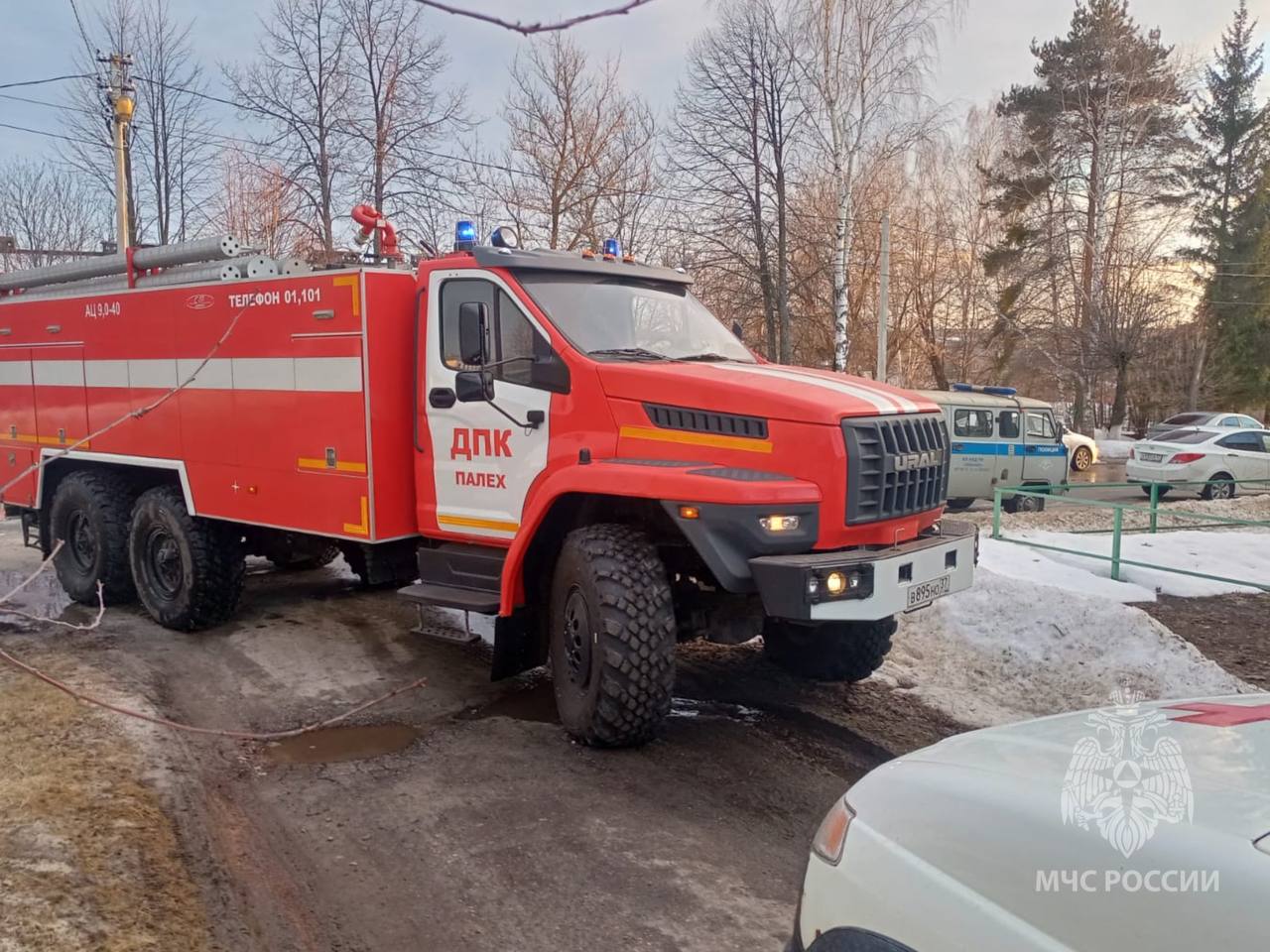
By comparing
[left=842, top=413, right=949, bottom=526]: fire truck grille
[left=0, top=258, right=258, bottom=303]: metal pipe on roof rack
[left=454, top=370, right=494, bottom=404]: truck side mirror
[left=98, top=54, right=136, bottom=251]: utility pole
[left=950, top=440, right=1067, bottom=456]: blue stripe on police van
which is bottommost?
[left=950, top=440, right=1067, bottom=456]: blue stripe on police van

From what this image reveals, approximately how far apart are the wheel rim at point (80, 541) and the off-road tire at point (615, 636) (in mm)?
5310

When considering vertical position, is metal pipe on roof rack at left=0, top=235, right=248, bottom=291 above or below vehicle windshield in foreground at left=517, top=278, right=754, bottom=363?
above

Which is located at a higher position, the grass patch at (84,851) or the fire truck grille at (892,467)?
the fire truck grille at (892,467)

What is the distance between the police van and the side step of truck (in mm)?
11747

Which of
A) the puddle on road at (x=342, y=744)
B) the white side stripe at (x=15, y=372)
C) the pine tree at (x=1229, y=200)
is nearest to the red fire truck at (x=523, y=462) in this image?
the white side stripe at (x=15, y=372)

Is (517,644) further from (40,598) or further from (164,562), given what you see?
(40,598)

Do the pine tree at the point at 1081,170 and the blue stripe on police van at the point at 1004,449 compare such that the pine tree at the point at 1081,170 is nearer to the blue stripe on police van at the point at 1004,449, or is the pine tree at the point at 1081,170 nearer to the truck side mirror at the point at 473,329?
the blue stripe on police van at the point at 1004,449

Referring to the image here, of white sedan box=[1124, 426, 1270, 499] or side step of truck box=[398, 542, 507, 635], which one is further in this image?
white sedan box=[1124, 426, 1270, 499]

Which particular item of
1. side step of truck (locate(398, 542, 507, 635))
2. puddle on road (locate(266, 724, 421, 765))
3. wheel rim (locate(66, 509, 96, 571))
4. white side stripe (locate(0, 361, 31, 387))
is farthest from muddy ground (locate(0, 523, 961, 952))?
white side stripe (locate(0, 361, 31, 387))

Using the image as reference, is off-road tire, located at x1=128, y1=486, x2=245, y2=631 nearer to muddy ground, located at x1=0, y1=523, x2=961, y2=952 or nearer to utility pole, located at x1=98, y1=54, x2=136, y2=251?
muddy ground, located at x1=0, y1=523, x2=961, y2=952

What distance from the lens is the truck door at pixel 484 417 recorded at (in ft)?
18.3

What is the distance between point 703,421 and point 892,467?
1.00 meters

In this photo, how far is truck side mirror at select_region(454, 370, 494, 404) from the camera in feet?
18.6

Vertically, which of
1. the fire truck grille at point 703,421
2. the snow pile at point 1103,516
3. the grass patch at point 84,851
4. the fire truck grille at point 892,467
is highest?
the fire truck grille at point 703,421
